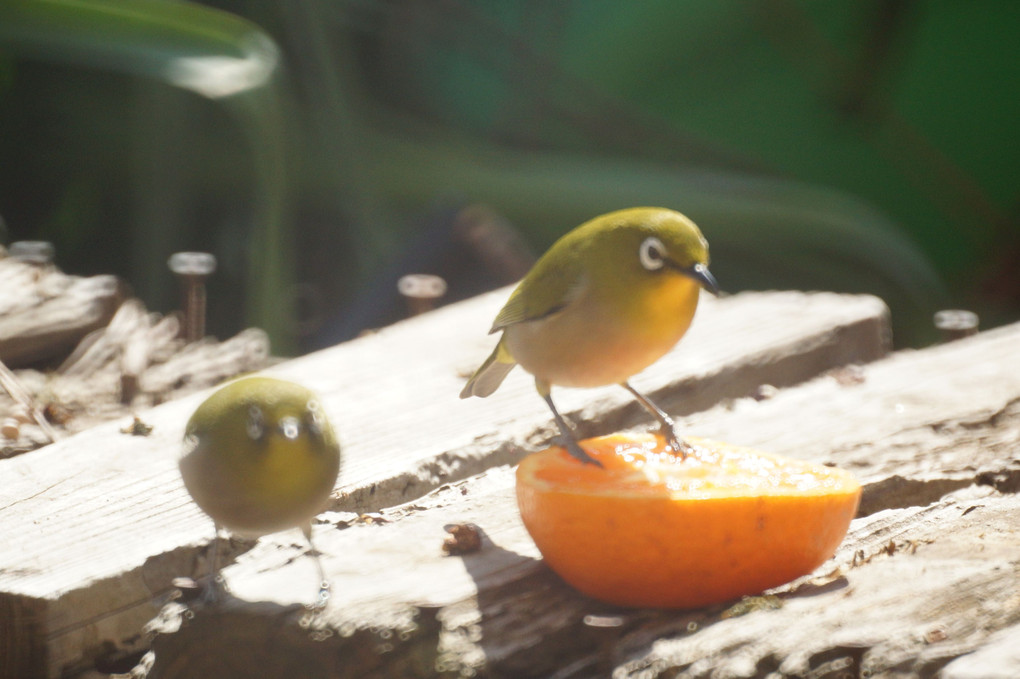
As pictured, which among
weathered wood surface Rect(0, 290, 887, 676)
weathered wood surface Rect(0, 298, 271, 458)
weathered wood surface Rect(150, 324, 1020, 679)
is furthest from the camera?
weathered wood surface Rect(0, 298, 271, 458)

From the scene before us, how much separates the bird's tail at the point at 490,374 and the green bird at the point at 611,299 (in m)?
0.14

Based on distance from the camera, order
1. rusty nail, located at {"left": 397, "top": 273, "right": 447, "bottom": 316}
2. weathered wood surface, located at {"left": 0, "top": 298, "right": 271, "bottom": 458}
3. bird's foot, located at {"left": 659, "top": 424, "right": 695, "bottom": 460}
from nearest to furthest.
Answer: bird's foot, located at {"left": 659, "top": 424, "right": 695, "bottom": 460}, weathered wood surface, located at {"left": 0, "top": 298, "right": 271, "bottom": 458}, rusty nail, located at {"left": 397, "top": 273, "right": 447, "bottom": 316}

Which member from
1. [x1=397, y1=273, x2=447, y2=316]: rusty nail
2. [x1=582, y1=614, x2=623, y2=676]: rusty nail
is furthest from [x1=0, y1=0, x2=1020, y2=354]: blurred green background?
[x1=582, y1=614, x2=623, y2=676]: rusty nail

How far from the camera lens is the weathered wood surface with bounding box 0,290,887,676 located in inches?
59.1

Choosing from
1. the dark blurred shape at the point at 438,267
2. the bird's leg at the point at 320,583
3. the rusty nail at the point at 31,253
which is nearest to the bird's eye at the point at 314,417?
the bird's leg at the point at 320,583

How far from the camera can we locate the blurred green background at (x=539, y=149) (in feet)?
11.8

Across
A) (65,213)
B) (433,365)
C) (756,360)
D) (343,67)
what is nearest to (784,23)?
(343,67)

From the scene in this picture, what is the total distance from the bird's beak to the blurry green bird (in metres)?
0.53

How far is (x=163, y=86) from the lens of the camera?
357 centimetres

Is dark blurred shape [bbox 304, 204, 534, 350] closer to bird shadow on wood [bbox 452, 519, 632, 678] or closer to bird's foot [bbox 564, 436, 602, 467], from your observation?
bird's foot [bbox 564, 436, 602, 467]

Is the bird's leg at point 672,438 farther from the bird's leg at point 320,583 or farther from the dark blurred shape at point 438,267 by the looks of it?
the dark blurred shape at point 438,267

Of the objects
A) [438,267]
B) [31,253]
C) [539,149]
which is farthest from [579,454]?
[539,149]

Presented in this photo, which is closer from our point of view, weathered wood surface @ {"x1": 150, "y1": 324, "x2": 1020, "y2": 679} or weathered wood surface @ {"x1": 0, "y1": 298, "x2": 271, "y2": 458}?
weathered wood surface @ {"x1": 150, "y1": 324, "x2": 1020, "y2": 679}

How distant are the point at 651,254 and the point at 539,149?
10.6ft
